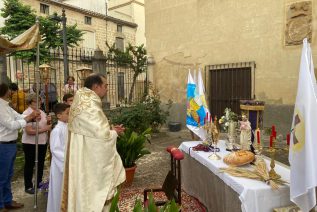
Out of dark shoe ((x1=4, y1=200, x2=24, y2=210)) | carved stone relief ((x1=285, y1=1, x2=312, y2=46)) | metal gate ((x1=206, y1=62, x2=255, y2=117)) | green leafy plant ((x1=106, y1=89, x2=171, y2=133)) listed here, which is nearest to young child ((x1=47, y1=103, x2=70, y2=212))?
dark shoe ((x1=4, y1=200, x2=24, y2=210))

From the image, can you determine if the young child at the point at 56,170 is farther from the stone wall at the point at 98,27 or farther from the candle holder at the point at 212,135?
the stone wall at the point at 98,27

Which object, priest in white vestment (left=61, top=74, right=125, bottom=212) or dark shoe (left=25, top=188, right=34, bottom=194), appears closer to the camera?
priest in white vestment (left=61, top=74, right=125, bottom=212)

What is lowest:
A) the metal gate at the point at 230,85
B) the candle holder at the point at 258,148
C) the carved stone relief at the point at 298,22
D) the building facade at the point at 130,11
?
the candle holder at the point at 258,148

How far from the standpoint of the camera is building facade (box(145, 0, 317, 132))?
7848 millimetres

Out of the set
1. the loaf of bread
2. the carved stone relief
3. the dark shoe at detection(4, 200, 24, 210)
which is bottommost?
the dark shoe at detection(4, 200, 24, 210)

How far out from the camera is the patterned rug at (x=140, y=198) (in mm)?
4094

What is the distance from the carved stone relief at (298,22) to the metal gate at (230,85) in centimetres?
127

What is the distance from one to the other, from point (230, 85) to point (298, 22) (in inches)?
103

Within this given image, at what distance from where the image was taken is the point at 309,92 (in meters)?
2.22

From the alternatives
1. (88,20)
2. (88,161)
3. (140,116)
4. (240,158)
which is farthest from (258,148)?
(88,20)

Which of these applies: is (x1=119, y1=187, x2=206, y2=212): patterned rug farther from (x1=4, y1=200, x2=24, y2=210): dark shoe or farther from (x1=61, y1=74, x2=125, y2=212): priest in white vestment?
(x1=4, y1=200, x2=24, y2=210): dark shoe

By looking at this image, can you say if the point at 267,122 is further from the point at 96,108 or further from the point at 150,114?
the point at 96,108

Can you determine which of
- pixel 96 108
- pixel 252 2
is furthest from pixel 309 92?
pixel 252 2

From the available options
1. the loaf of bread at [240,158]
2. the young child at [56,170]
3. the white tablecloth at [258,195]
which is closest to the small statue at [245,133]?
the loaf of bread at [240,158]
